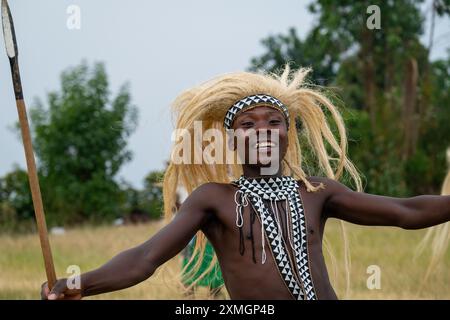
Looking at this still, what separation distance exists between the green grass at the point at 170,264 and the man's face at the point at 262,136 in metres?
1.03

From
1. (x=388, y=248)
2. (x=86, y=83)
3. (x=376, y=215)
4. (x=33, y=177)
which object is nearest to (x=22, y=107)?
(x=33, y=177)

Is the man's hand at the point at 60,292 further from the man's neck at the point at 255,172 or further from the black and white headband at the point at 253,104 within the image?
the black and white headband at the point at 253,104

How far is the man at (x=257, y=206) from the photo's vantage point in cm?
454

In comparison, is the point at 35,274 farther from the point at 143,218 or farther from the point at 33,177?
the point at 143,218

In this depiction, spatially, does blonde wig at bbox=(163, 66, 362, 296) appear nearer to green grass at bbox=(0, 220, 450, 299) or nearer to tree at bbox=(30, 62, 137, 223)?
green grass at bbox=(0, 220, 450, 299)

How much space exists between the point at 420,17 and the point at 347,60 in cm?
388

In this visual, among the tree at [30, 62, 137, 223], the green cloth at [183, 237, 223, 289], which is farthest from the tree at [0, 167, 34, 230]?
the green cloth at [183, 237, 223, 289]

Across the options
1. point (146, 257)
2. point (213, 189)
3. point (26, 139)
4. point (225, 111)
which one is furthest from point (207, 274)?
point (26, 139)

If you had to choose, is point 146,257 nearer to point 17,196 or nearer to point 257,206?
point 257,206

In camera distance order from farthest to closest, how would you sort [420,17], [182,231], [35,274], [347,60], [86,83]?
[420,17]
[347,60]
[86,83]
[35,274]
[182,231]

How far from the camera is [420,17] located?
3025 cm

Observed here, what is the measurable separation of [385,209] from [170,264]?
2222 millimetres

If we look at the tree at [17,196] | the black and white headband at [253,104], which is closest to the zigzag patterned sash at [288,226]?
the black and white headband at [253,104]

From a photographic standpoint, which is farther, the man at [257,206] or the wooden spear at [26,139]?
the man at [257,206]
